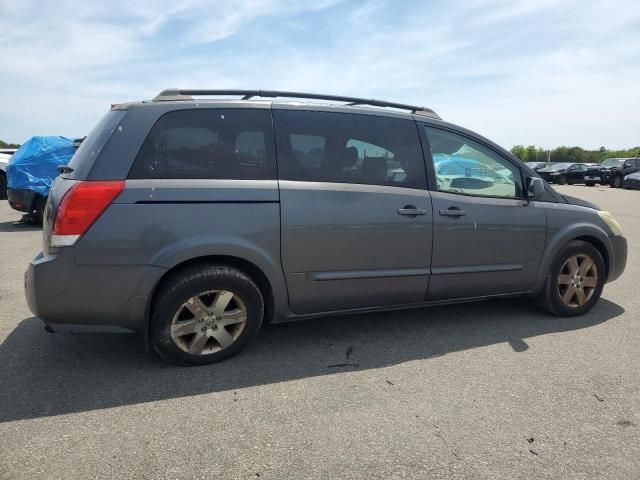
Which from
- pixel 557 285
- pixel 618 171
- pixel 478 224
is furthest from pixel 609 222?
pixel 618 171

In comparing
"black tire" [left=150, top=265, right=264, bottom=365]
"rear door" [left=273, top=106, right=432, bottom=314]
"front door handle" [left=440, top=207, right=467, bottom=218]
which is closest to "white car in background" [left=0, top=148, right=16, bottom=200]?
"black tire" [left=150, top=265, right=264, bottom=365]

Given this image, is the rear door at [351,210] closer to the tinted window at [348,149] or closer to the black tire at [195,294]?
the tinted window at [348,149]

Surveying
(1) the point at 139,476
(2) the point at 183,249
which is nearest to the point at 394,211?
(2) the point at 183,249

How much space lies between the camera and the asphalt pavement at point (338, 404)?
7.41 feet

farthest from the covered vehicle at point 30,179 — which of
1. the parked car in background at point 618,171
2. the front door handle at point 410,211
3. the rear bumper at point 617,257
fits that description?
the parked car in background at point 618,171

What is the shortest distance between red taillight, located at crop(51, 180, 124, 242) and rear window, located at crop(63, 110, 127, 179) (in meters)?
0.14

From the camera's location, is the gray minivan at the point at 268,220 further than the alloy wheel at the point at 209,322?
No

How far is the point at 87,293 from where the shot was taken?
295 centimetres

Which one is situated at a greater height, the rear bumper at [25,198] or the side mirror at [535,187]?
the side mirror at [535,187]

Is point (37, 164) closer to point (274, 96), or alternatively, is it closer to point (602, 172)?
point (274, 96)

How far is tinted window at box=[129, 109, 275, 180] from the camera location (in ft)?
10.1

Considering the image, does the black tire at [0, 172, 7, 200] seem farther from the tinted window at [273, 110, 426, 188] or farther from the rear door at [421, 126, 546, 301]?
the rear door at [421, 126, 546, 301]

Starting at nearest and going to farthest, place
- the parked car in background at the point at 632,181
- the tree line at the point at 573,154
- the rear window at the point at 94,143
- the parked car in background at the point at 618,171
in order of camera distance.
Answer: the rear window at the point at 94,143 < the parked car in background at the point at 632,181 < the parked car in background at the point at 618,171 < the tree line at the point at 573,154

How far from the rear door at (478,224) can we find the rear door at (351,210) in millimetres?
145
